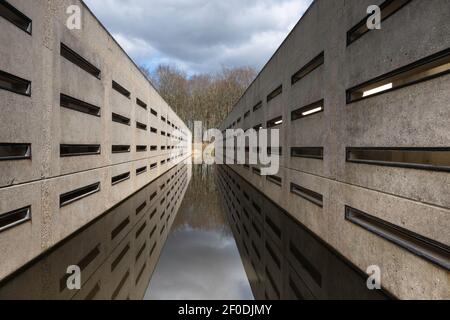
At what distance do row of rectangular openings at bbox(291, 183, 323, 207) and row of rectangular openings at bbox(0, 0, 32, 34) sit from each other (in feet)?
20.5

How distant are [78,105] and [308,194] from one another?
6040 mm

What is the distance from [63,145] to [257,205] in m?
6.38

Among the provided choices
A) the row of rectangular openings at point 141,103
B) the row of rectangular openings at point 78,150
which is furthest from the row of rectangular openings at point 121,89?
the row of rectangular openings at point 78,150

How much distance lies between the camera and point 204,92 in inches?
1850

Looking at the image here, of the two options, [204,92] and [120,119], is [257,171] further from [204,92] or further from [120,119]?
[204,92]

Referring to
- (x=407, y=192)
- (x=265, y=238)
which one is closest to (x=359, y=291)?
(x=407, y=192)

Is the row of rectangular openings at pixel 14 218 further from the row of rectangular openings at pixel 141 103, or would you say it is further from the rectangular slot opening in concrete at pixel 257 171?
the rectangular slot opening in concrete at pixel 257 171

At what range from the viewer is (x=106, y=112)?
796 centimetres

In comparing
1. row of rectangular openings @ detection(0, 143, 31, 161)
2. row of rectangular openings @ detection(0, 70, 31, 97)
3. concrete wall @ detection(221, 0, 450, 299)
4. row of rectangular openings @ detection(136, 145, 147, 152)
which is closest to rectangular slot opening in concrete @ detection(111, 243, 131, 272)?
row of rectangular openings @ detection(0, 143, 31, 161)

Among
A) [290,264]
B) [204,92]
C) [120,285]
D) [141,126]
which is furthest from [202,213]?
[204,92]

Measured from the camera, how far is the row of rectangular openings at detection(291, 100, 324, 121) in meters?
6.12

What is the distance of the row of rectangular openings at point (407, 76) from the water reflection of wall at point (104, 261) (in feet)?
14.9

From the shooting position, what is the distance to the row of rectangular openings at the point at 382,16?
3.55 m

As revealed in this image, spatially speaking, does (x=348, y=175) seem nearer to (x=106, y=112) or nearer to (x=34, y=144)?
(x=34, y=144)
